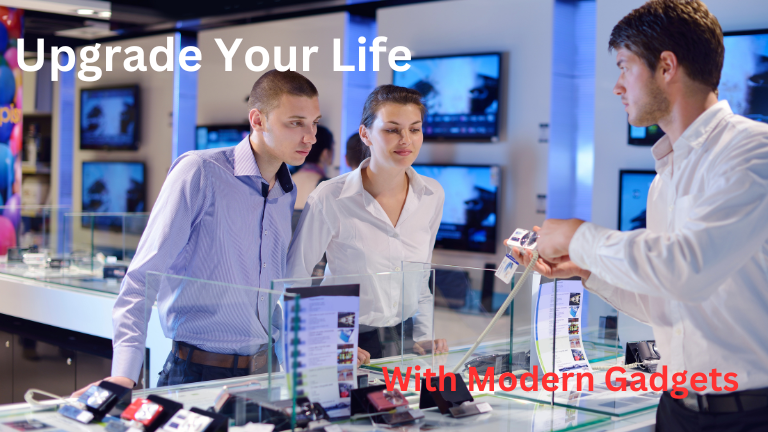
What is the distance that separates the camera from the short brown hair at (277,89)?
7.30ft

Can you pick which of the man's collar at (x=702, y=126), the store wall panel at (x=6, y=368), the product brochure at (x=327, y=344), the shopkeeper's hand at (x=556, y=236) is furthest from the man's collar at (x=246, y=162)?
the store wall panel at (x=6, y=368)

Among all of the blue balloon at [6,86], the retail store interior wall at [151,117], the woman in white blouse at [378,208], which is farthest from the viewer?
the retail store interior wall at [151,117]

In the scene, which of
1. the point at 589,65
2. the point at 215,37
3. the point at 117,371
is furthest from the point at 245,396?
the point at 215,37

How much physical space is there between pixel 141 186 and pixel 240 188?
6.09 metres

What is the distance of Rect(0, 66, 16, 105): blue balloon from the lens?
219 inches

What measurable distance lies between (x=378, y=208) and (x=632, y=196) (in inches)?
104

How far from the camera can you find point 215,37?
23.9ft

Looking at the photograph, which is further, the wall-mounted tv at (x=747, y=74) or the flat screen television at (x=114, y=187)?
the flat screen television at (x=114, y=187)

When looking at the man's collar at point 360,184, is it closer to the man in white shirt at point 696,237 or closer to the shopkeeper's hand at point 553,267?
the shopkeeper's hand at point 553,267

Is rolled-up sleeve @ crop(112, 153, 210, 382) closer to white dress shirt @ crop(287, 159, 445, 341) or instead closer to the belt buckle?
white dress shirt @ crop(287, 159, 445, 341)

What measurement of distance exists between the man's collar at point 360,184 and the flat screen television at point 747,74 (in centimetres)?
232

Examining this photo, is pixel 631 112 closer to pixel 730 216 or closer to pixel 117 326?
pixel 730 216

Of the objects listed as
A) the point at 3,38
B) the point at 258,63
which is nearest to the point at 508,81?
the point at 258,63

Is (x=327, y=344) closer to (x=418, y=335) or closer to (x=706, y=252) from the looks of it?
(x=418, y=335)
